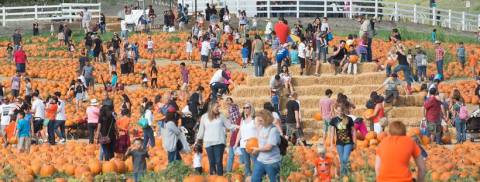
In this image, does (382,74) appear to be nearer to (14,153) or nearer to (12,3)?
(14,153)

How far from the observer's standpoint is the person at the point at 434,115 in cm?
2256

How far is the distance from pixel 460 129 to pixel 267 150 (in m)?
10.4

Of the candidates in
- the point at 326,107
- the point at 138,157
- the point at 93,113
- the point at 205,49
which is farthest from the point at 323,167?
the point at 205,49

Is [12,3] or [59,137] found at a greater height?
[12,3]

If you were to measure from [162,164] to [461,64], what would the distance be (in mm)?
21429

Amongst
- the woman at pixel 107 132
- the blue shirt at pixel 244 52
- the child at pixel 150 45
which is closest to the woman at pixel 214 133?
the woman at pixel 107 132

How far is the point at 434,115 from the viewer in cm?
2267

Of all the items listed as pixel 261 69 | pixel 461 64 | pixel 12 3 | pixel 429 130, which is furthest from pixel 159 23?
pixel 429 130

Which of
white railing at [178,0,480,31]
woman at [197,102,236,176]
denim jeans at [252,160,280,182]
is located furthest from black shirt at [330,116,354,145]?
white railing at [178,0,480,31]

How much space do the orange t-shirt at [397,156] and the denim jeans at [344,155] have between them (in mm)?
4135

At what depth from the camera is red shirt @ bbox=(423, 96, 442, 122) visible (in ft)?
74.0

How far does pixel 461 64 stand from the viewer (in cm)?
3791

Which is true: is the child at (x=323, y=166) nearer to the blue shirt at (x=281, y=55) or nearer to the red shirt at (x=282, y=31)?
the blue shirt at (x=281, y=55)

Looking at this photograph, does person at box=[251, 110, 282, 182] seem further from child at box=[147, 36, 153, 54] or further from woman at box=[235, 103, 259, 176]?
child at box=[147, 36, 153, 54]
